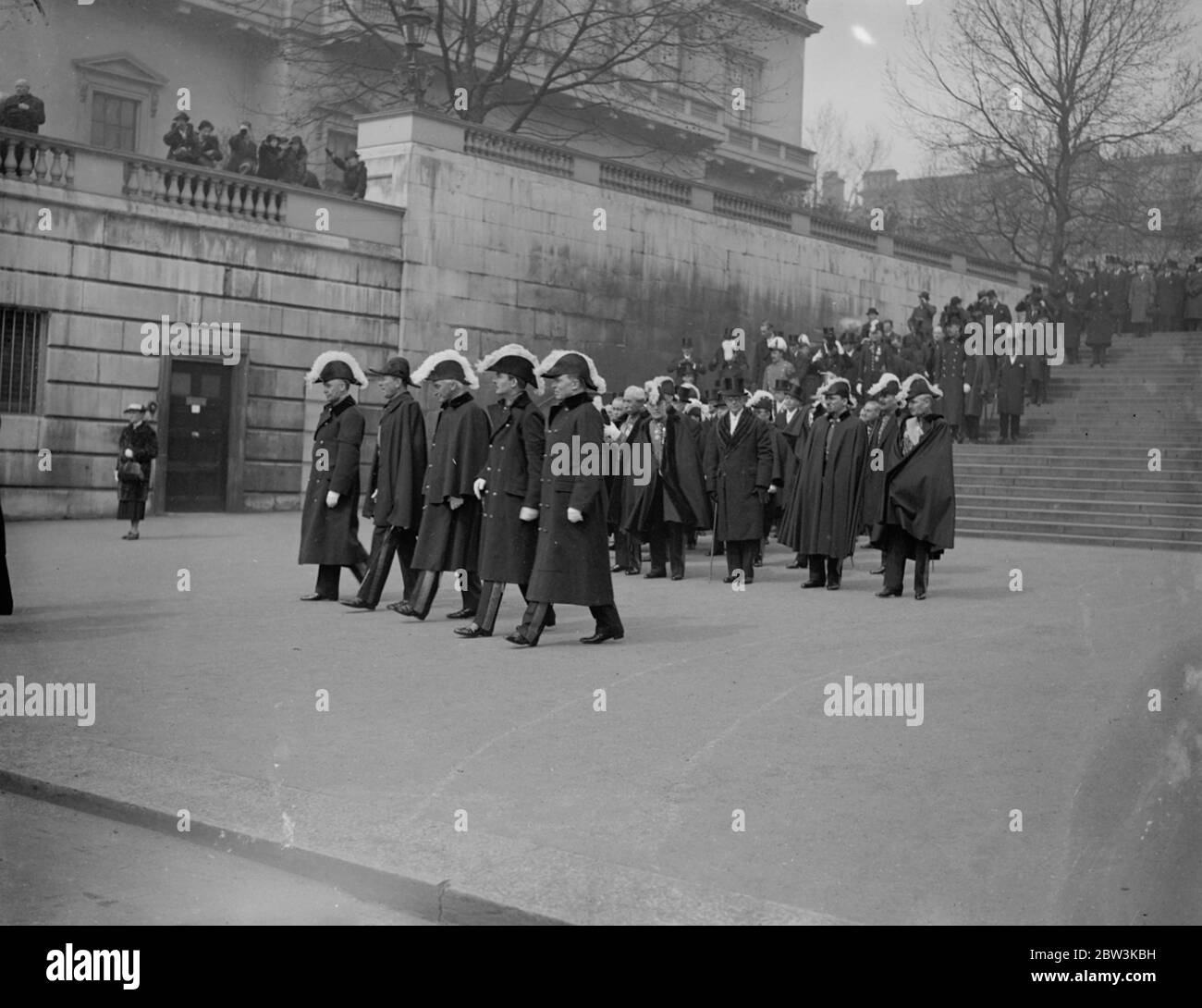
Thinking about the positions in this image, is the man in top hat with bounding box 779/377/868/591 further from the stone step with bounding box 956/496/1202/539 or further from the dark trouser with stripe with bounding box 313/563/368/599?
the stone step with bounding box 956/496/1202/539

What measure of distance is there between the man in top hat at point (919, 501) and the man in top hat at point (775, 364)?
1128 cm

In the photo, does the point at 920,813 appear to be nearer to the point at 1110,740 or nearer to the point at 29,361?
the point at 1110,740

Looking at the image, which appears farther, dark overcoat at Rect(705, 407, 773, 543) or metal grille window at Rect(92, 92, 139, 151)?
metal grille window at Rect(92, 92, 139, 151)

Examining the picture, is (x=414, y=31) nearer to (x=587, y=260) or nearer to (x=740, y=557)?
(x=587, y=260)

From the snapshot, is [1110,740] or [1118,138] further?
[1118,138]

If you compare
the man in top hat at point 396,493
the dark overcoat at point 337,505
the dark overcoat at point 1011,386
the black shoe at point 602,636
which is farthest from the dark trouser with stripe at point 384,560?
the dark overcoat at point 1011,386

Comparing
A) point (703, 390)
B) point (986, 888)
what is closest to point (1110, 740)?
point (986, 888)

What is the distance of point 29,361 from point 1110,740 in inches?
761

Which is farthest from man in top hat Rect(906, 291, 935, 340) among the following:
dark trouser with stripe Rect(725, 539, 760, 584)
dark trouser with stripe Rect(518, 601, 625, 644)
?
dark trouser with stripe Rect(518, 601, 625, 644)

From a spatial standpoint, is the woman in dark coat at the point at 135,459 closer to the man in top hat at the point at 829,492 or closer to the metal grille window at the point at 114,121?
the man in top hat at the point at 829,492

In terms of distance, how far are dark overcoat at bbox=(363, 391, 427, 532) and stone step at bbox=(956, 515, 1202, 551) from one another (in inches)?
446

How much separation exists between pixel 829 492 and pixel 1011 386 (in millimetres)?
12580

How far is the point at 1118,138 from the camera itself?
63.5ft

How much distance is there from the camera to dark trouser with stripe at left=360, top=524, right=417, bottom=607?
43.9 ft
